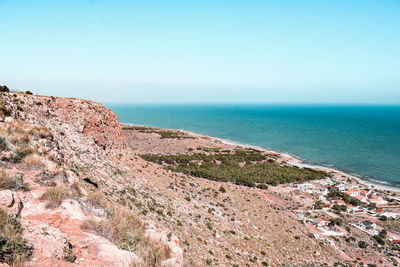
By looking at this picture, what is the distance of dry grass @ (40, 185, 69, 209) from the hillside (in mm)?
31

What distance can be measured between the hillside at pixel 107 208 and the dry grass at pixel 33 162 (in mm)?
34

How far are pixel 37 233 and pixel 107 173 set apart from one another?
39.8 feet

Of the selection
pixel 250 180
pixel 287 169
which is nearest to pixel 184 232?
pixel 250 180

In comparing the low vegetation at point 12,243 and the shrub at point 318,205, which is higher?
the low vegetation at point 12,243

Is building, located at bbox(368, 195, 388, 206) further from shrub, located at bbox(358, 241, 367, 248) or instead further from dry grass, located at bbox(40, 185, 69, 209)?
dry grass, located at bbox(40, 185, 69, 209)

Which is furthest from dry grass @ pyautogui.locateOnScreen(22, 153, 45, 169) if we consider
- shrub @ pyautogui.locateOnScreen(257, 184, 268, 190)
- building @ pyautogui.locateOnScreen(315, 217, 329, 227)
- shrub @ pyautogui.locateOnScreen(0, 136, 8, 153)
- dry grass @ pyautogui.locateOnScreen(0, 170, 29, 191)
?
shrub @ pyautogui.locateOnScreen(257, 184, 268, 190)

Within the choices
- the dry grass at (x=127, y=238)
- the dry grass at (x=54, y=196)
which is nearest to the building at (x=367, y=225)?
the dry grass at (x=127, y=238)

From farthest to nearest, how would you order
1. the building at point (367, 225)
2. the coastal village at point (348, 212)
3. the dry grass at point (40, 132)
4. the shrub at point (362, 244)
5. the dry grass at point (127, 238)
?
the building at point (367, 225) < the coastal village at point (348, 212) < the shrub at point (362, 244) < the dry grass at point (40, 132) < the dry grass at point (127, 238)

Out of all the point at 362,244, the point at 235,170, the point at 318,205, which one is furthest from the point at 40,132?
the point at 235,170

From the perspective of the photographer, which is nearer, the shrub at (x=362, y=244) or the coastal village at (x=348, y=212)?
the shrub at (x=362, y=244)

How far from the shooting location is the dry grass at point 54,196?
6929 mm

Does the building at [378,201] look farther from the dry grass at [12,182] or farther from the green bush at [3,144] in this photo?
the green bush at [3,144]

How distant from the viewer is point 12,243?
454 centimetres

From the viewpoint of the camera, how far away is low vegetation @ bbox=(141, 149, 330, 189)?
41906mm
